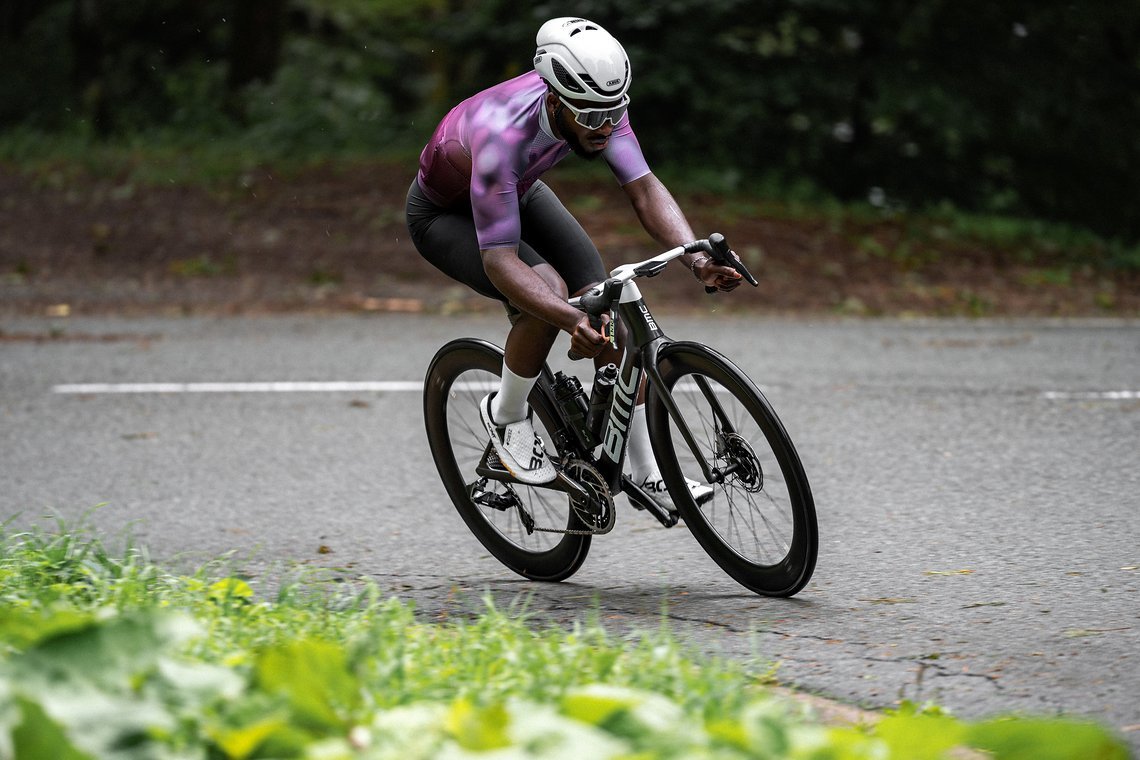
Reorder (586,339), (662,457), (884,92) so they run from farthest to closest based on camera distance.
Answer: (884,92), (662,457), (586,339)

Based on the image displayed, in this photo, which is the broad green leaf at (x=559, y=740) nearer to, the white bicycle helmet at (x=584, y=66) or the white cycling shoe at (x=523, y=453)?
the white bicycle helmet at (x=584, y=66)

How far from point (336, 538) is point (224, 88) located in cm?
1607

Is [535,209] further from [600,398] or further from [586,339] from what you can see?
[586,339]

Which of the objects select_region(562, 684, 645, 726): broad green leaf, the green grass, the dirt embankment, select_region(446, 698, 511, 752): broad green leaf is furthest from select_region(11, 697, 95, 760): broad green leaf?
the dirt embankment

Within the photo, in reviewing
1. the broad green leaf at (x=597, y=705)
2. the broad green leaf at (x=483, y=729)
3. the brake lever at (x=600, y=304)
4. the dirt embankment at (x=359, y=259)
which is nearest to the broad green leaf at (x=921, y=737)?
the broad green leaf at (x=597, y=705)

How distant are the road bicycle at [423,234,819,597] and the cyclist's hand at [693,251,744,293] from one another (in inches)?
1.2

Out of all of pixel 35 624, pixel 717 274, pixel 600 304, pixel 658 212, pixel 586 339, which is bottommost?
pixel 35 624

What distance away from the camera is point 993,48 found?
15016mm

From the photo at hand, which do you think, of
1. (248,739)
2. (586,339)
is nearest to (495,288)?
(586,339)

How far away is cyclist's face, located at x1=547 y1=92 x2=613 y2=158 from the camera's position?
14.6ft

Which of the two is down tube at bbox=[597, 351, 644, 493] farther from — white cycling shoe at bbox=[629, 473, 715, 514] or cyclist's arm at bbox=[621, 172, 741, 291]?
cyclist's arm at bbox=[621, 172, 741, 291]

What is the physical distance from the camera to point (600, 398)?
4.79 meters

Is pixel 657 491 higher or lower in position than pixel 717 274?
lower

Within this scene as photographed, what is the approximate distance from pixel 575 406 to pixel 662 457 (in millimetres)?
408
